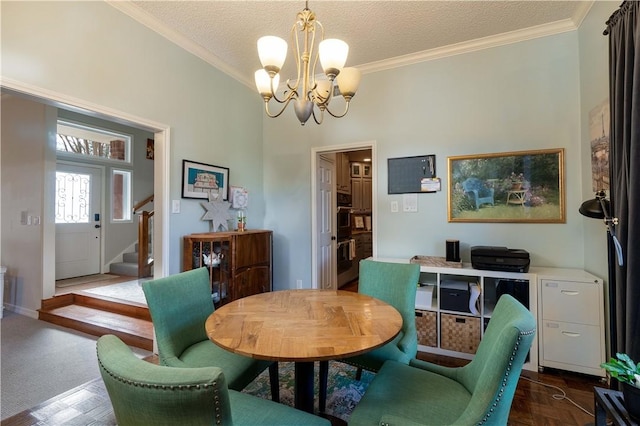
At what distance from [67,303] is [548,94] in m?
5.76

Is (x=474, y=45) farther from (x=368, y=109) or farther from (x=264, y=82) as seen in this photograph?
(x=264, y=82)

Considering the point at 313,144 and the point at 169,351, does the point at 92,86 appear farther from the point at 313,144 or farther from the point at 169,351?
the point at 313,144

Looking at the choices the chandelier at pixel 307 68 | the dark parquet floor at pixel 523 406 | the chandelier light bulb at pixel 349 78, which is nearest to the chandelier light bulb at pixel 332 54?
the chandelier at pixel 307 68

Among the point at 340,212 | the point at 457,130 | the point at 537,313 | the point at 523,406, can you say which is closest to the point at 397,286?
the point at 523,406

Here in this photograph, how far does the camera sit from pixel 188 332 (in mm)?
1762

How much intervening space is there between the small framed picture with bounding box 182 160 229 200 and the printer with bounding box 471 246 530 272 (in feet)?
8.63

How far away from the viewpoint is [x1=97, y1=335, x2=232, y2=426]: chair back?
0.69 m

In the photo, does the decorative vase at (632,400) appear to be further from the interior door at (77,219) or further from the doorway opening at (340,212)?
the interior door at (77,219)

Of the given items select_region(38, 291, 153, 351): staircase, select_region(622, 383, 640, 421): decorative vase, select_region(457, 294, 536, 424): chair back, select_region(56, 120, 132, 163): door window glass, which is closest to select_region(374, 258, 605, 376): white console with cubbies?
select_region(622, 383, 640, 421): decorative vase

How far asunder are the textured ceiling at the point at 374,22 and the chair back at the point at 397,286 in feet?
6.79

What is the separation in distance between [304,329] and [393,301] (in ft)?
2.79

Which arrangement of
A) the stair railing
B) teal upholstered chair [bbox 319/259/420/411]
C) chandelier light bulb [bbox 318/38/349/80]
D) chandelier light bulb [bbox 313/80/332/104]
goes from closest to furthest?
chandelier light bulb [bbox 318/38/349/80] → teal upholstered chair [bbox 319/259/420/411] → chandelier light bulb [bbox 313/80/332/104] → the stair railing

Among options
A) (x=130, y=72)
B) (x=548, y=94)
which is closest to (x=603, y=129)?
(x=548, y=94)

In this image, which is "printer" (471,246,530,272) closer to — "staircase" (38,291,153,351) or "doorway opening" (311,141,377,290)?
"doorway opening" (311,141,377,290)
